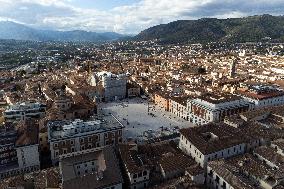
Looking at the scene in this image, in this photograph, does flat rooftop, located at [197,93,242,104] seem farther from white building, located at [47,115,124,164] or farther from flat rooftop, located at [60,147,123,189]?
flat rooftop, located at [60,147,123,189]

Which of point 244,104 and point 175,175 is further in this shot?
point 244,104

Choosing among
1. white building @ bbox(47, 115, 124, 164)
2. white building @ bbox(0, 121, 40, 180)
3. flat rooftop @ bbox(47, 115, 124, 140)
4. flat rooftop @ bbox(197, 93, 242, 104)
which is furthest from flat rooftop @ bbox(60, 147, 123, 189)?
flat rooftop @ bbox(197, 93, 242, 104)

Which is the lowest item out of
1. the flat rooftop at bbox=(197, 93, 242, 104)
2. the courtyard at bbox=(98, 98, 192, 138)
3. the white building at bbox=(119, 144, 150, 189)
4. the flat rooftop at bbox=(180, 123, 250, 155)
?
the courtyard at bbox=(98, 98, 192, 138)

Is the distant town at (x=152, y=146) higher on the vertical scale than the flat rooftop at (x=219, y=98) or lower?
lower

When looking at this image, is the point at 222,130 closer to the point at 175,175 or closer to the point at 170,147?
the point at 170,147

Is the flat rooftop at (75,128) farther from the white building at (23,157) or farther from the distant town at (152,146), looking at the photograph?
the white building at (23,157)

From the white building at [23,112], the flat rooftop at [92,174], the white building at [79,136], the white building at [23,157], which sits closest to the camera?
the flat rooftop at [92,174]

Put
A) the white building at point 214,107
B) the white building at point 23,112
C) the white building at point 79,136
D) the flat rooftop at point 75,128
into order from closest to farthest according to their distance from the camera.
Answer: the white building at point 79,136 → the flat rooftop at point 75,128 → the white building at point 214,107 → the white building at point 23,112

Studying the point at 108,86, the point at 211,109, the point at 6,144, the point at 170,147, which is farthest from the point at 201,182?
the point at 108,86

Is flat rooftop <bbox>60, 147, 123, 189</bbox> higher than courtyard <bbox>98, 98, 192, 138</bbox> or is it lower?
higher

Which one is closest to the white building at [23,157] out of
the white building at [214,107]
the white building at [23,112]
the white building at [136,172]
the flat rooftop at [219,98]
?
the white building at [136,172]

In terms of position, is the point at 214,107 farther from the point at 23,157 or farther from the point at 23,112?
the point at 23,112
